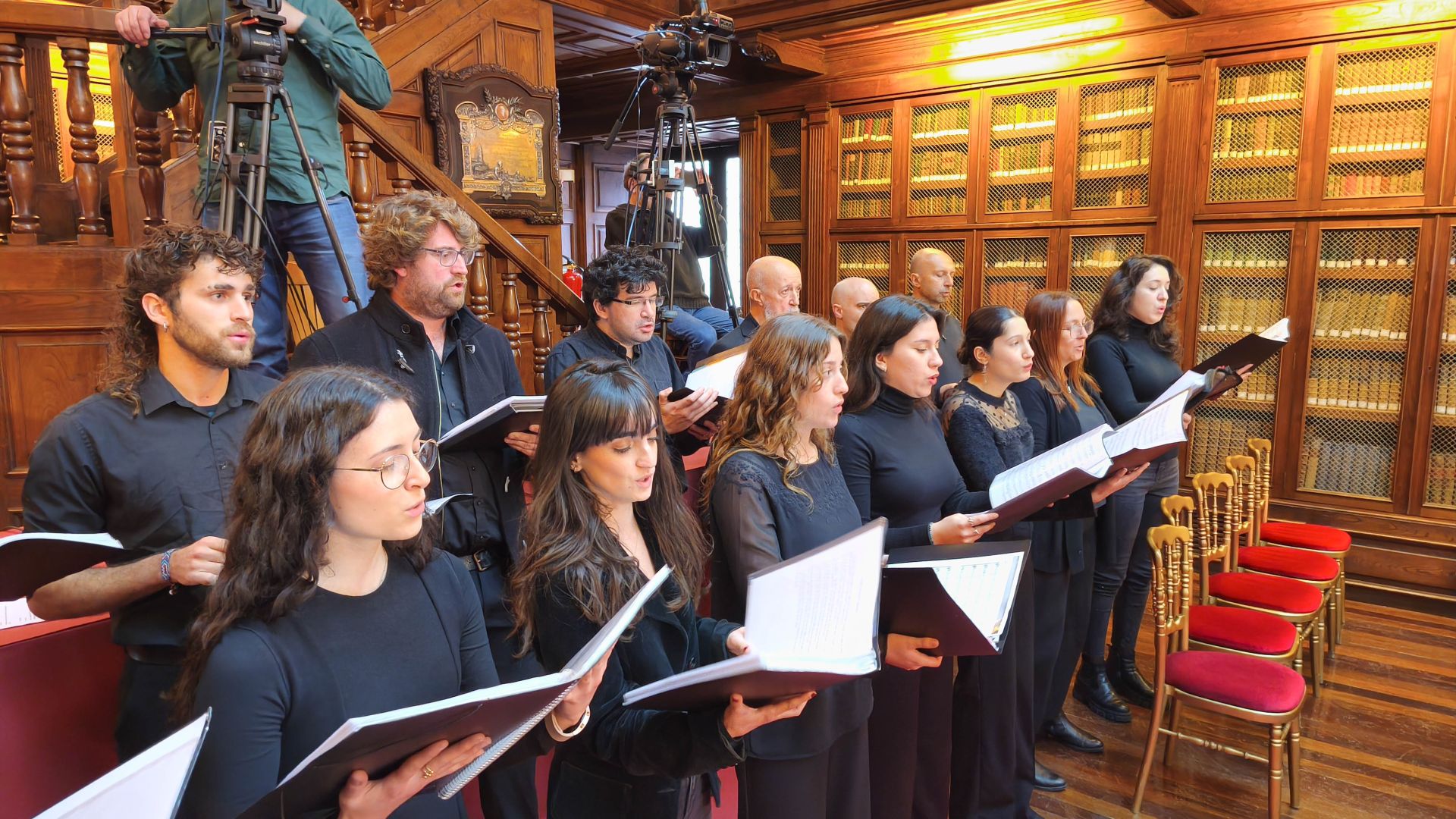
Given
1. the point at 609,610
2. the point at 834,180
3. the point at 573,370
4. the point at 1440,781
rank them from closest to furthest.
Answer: the point at 609,610 → the point at 573,370 → the point at 1440,781 → the point at 834,180

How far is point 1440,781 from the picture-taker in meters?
2.80

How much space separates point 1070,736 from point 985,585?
179 cm

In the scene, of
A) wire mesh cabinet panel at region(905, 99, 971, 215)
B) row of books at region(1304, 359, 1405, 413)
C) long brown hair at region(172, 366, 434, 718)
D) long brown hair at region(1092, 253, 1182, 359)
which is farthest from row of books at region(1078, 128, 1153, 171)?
long brown hair at region(172, 366, 434, 718)

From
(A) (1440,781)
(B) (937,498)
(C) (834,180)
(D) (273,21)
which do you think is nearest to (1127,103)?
(C) (834,180)

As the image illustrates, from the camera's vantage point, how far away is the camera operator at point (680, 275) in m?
3.60

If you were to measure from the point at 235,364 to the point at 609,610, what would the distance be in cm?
81

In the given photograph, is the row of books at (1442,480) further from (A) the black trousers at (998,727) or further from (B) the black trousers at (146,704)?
(B) the black trousers at (146,704)

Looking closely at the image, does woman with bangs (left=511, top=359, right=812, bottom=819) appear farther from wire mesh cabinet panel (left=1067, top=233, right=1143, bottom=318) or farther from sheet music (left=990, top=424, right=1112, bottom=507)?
wire mesh cabinet panel (left=1067, top=233, right=1143, bottom=318)

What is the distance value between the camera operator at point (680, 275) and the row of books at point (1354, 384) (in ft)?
11.2

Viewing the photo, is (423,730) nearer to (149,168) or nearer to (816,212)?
(149,168)

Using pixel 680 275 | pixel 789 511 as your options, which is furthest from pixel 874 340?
pixel 680 275

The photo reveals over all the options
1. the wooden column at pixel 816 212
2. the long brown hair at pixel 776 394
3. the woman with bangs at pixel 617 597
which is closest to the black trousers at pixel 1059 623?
the long brown hair at pixel 776 394

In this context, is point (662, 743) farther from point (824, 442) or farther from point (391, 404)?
point (824, 442)

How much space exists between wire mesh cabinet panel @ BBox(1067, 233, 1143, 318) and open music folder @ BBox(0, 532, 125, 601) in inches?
207
